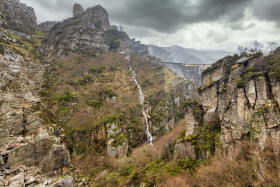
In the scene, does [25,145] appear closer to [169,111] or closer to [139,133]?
[139,133]

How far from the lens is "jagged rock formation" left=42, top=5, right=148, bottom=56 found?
81562mm

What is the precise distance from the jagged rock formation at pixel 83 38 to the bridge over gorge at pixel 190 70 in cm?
6164

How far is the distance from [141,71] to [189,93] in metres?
34.1

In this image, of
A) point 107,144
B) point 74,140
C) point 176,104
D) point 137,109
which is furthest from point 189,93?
point 74,140

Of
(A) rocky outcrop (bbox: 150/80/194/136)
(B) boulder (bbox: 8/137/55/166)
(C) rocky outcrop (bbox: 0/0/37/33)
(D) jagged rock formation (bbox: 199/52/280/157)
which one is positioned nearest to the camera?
(D) jagged rock formation (bbox: 199/52/280/157)

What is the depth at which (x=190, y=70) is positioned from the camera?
Answer: 152375 millimetres

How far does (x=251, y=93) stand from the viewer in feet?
61.0

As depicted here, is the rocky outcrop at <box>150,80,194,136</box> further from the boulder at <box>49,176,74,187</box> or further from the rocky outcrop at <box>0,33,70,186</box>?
the rocky outcrop at <box>0,33,70,186</box>

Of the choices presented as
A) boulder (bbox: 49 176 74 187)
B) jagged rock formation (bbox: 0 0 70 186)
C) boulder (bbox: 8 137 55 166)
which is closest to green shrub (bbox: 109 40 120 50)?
jagged rock formation (bbox: 0 0 70 186)

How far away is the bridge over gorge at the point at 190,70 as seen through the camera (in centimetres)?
14682

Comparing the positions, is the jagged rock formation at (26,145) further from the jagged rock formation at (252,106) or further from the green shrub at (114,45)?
the green shrub at (114,45)

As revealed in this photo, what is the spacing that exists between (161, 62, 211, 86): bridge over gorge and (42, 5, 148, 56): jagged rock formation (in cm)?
6164

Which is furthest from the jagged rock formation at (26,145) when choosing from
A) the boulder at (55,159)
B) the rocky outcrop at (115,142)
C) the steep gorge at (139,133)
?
the rocky outcrop at (115,142)

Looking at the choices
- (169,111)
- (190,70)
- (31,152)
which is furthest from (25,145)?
(190,70)
